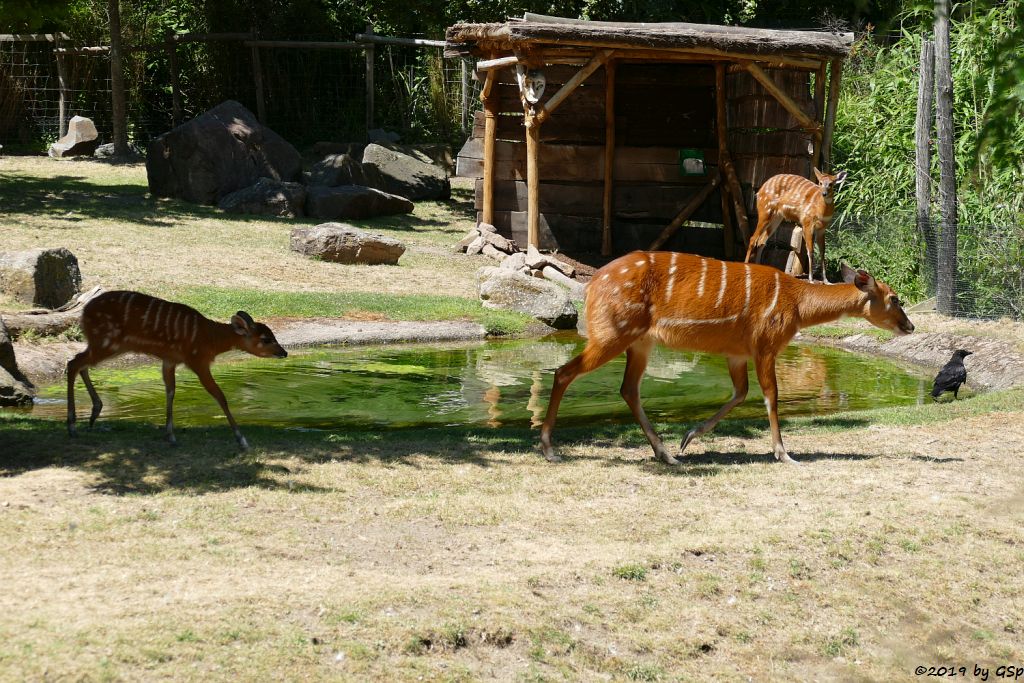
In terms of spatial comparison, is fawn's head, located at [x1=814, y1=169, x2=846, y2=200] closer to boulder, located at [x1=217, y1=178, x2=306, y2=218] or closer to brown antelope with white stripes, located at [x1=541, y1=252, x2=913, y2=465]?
brown antelope with white stripes, located at [x1=541, y1=252, x2=913, y2=465]

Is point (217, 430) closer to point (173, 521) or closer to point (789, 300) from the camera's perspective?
point (173, 521)

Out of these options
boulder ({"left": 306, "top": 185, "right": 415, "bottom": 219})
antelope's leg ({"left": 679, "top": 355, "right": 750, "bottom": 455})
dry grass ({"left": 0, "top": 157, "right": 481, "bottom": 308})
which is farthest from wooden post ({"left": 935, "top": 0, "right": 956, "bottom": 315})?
boulder ({"left": 306, "top": 185, "right": 415, "bottom": 219})

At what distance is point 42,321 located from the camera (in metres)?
9.98

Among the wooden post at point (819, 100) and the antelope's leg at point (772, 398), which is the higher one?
the wooden post at point (819, 100)

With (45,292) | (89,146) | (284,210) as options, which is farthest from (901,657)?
(89,146)

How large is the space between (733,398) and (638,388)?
0.57 m

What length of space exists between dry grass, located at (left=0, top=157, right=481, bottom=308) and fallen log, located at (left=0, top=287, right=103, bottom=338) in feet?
5.82

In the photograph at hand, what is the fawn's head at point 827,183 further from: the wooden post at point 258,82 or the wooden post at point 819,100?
the wooden post at point 258,82

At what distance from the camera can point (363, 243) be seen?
14945mm

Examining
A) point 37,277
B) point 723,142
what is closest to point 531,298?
point 37,277

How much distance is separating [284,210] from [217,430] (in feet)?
37.3

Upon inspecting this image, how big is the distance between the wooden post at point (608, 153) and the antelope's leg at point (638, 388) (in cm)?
980

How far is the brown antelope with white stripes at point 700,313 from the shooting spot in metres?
6.87

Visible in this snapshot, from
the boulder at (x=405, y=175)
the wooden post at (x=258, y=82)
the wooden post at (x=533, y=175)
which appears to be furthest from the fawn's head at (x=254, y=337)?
the wooden post at (x=258, y=82)
